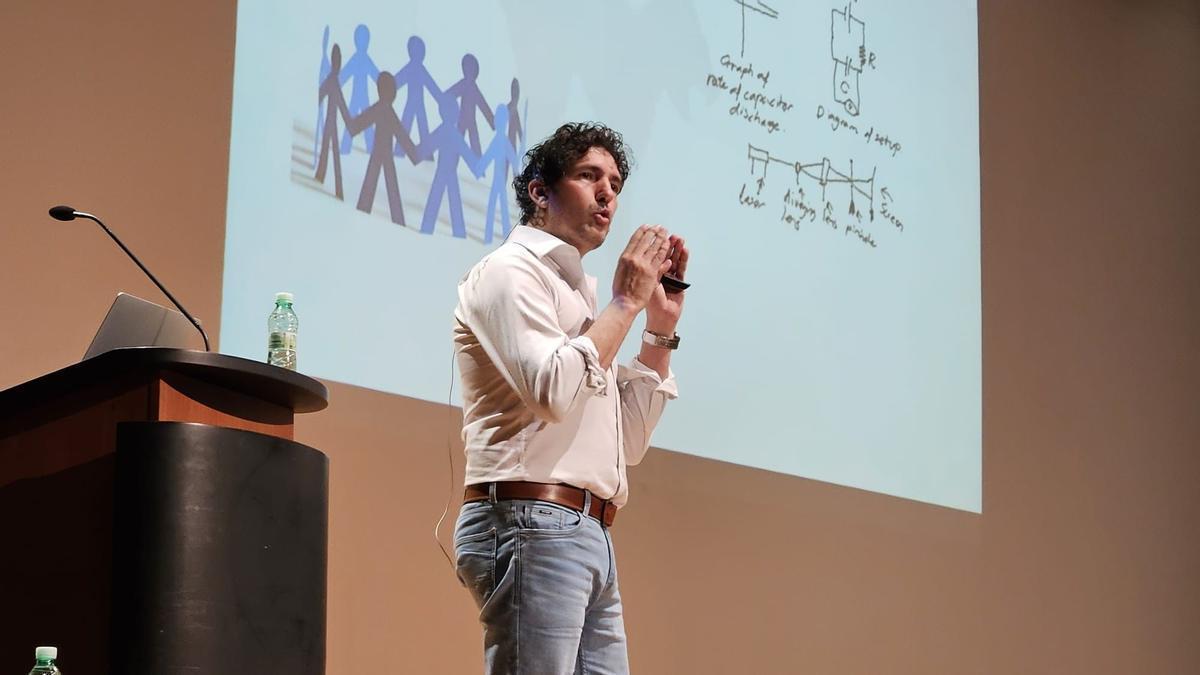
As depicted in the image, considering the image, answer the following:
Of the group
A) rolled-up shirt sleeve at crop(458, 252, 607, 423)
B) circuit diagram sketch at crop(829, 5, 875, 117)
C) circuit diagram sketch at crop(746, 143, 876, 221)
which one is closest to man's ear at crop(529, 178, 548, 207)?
rolled-up shirt sleeve at crop(458, 252, 607, 423)

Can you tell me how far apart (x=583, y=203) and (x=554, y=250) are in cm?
11

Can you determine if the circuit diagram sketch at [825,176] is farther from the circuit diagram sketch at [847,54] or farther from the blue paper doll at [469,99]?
the blue paper doll at [469,99]

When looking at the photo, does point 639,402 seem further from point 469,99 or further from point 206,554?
point 469,99

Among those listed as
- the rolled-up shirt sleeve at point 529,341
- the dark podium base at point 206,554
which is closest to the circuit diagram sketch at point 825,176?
the rolled-up shirt sleeve at point 529,341

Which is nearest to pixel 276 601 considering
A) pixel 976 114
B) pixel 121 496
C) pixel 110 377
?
pixel 121 496

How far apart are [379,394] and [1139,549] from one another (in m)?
3.22

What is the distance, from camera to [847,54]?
3.94 meters

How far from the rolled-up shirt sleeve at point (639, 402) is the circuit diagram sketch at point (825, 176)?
1.52 meters

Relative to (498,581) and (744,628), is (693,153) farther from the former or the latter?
(498,581)

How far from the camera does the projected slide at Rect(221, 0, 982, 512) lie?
2.72 m

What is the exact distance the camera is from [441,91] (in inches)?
116

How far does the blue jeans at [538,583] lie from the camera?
1824mm

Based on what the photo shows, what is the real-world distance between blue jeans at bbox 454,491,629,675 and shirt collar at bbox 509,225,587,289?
36cm

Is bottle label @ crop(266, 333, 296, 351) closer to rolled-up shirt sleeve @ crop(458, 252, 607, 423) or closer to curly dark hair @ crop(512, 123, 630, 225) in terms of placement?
rolled-up shirt sleeve @ crop(458, 252, 607, 423)
